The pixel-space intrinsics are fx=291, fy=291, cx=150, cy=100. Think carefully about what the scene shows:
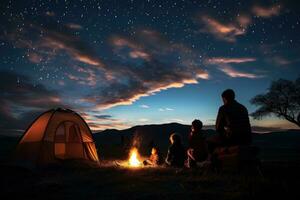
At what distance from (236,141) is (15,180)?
7360 mm

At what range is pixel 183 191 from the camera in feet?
19.8

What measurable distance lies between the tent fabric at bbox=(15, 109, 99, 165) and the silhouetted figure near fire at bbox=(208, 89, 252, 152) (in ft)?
28.7

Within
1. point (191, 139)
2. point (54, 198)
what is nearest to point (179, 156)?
point (191, 139)

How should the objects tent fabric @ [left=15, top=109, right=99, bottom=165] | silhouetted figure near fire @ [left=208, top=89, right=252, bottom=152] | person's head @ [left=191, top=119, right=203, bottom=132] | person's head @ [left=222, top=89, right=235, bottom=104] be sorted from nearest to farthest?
silhouetted figure near fire @ [left=208, top=89, right=252, bottom=152], person's head @ [left=222, top=89, right=235, bottom=104], person's head @ [left=191, top=119, right=203, bottom=132], tent fabric @ [left=15, top=109, right=99, bottom=165]

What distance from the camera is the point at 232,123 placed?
23.2 feet

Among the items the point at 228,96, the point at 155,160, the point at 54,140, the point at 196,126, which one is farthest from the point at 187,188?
the point at 54,140

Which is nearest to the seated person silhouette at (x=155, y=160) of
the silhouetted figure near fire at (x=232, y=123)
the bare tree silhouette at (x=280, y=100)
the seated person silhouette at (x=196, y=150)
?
the seated person silhouette at (x=196, y=150)

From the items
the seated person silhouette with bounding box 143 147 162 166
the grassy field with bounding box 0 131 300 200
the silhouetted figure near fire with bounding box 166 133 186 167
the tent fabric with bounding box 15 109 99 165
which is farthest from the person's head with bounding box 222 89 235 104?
the tent fabric with bounding box 15 109 99 165

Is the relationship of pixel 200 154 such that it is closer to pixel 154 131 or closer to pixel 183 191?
pixel 183 191

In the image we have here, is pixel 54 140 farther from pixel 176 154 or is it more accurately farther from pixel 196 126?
pixel 196 126

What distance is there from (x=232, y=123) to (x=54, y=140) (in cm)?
941

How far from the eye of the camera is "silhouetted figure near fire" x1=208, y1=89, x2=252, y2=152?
23.3 feet

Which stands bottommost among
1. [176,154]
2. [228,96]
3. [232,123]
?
[176,154]

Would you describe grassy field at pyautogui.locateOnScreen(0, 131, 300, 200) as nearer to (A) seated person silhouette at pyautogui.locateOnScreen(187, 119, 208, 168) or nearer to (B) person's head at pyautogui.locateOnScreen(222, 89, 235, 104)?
(A) seated person silhouette at pyautogui.locateOnScreen(187, 119, 208, 168)
